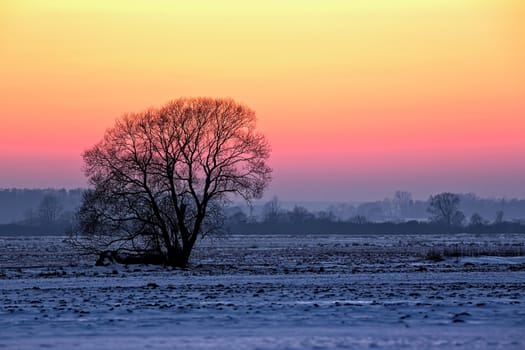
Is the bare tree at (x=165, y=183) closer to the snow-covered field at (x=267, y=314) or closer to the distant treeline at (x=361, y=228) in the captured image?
the snow-covered field at (x=267, y=314)

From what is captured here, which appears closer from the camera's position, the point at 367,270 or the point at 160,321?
the point at 160,321

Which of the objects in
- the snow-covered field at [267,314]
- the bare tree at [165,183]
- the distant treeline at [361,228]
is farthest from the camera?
the distant treeline at [361,228]

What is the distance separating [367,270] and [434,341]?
2795 cm

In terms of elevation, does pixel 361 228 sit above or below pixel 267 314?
above

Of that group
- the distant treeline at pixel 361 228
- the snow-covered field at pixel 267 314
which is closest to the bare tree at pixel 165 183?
the snow-covered field at pixel 267 314

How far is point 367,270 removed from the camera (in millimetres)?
43531

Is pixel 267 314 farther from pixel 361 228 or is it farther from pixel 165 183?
pixel 361 228

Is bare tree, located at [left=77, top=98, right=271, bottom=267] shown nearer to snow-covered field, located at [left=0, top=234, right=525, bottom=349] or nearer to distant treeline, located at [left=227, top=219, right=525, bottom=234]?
snow-covered field, located at [left=0, top=234, right=525, bottom=349]

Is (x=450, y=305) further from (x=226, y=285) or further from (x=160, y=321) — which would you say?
(x=226, y=285)

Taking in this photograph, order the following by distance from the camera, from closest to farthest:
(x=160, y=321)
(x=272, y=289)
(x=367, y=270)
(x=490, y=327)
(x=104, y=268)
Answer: (x=490, y=327) → (x=160, y=321) → (x=272, y=289) → (x=367, y=270) → (x=104, y=268)

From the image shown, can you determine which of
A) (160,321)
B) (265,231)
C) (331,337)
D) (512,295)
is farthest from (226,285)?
(265,231)

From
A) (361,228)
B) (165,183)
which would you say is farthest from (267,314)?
(361,228)

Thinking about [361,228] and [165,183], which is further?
[361,228]

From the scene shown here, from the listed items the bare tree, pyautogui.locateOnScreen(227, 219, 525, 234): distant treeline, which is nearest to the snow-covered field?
the bare tree
